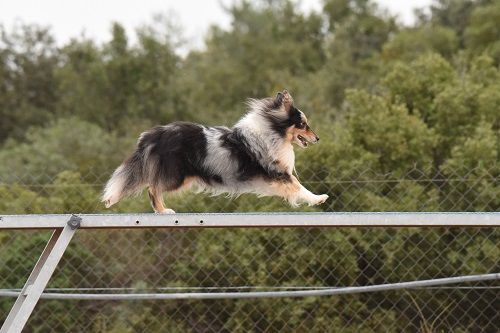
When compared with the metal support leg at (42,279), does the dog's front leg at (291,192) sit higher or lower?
higher

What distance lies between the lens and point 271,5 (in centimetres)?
3538

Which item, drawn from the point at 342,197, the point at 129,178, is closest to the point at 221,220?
the point at 129,178

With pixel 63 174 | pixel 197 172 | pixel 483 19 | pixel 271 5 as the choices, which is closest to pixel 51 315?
pixel 63 174

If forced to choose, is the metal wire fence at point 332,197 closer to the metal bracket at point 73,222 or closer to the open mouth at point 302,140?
the open mouth at point 302,140

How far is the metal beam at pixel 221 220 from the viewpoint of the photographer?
12.6 feet

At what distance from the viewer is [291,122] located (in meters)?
5.39

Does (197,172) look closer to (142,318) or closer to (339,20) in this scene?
(142,318)

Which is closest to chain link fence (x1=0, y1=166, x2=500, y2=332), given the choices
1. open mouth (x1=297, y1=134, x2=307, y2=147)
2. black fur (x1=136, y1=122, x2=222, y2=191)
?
open mouth (x1=297, y1=134, x2=307, y2=147)

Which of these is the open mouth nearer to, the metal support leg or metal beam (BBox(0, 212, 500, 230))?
metal beam (BBox(0, 212, 500, 230))

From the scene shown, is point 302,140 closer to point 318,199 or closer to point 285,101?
point 285,101

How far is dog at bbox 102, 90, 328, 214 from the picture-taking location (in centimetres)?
499

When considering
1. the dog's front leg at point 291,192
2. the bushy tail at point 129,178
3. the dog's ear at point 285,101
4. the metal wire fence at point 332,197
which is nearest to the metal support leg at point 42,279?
the bushy tail at point 129,178

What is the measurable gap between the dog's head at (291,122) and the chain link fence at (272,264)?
0.37m

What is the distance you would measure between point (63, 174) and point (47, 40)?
20870 mm
